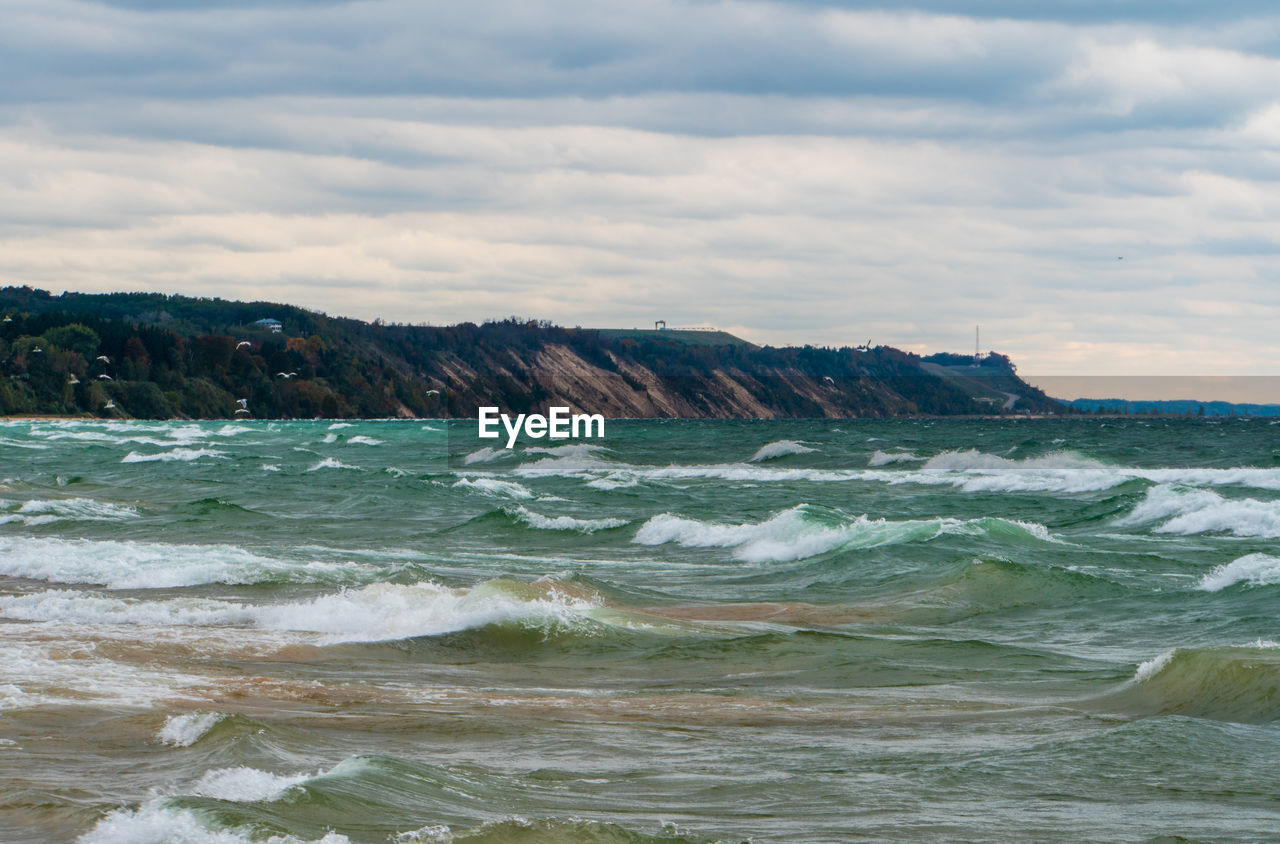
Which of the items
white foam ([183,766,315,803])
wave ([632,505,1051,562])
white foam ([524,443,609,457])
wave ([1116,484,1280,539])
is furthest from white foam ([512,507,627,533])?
white foam ([524,443,609,457])

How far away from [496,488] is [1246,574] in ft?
91.3

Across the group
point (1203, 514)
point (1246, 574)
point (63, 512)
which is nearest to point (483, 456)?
point (63, 512)

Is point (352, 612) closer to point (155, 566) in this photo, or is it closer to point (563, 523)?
point (155, 566)

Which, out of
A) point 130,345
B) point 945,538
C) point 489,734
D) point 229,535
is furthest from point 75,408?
point 489,734

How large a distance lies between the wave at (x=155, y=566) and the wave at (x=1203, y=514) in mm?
18085

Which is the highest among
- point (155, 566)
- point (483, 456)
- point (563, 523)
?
point (155, 566)

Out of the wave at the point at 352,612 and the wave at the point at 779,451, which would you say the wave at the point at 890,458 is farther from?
the wave at the point at 352,612

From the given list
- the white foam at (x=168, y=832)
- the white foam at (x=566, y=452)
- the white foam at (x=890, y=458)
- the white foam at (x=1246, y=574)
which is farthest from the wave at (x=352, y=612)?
the white foam at (x=566, y=452)

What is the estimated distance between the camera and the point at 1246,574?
17906mm

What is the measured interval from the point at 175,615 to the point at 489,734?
7.27 m

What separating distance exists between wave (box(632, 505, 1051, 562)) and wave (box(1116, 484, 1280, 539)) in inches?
161

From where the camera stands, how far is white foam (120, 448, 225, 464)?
5591 cm

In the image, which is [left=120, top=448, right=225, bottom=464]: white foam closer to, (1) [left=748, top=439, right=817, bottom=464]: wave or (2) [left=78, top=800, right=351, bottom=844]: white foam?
(1) [left=748, top=439, right=817, bottom=464]: wave

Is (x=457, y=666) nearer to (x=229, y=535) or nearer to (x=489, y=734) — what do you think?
(x=489, y=734)
